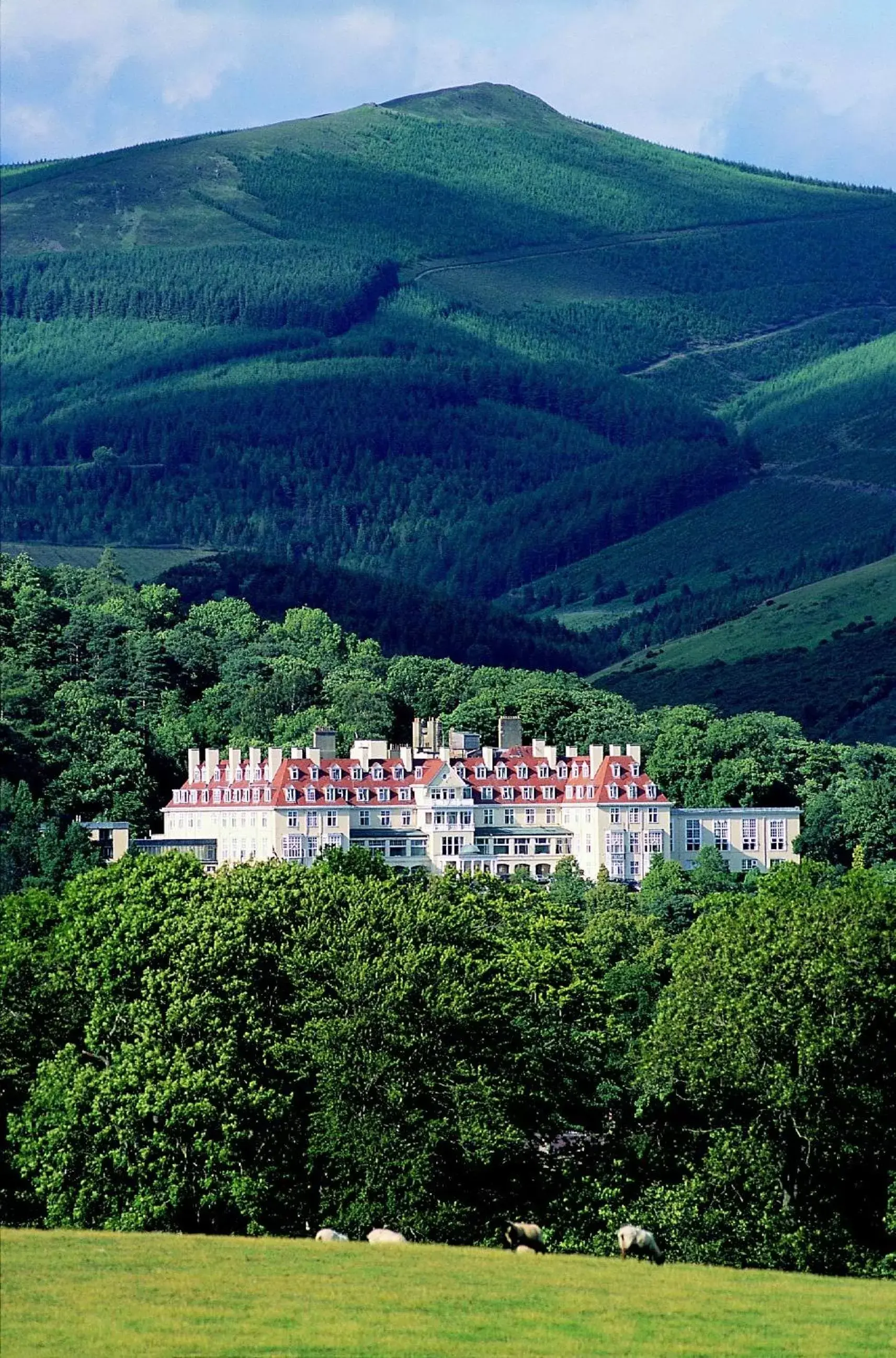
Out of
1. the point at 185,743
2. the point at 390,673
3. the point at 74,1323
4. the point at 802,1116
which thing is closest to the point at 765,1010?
the point at 802,1116

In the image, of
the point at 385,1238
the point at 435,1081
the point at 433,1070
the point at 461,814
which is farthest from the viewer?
the point at 461,814

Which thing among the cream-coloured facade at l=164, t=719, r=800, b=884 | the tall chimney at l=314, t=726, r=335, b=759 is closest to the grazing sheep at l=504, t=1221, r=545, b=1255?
the cream-coloured facade at l=164, t=719, r=800, b=884

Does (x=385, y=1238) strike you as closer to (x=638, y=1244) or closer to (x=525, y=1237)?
(x=525, y=1237)

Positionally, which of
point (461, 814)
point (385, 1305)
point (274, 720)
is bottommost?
point (385, 1305)

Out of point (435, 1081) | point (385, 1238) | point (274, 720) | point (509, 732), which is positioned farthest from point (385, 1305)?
point (274, 720)

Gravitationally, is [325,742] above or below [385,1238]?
above

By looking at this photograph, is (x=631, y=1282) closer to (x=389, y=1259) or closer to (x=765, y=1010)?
(x=389, y=1259)

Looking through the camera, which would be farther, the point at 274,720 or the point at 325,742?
the point at 274,720

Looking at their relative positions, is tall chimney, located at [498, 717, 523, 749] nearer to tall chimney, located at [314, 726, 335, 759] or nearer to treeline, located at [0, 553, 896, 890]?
treeline, located at [0, 553, 896, 890]
